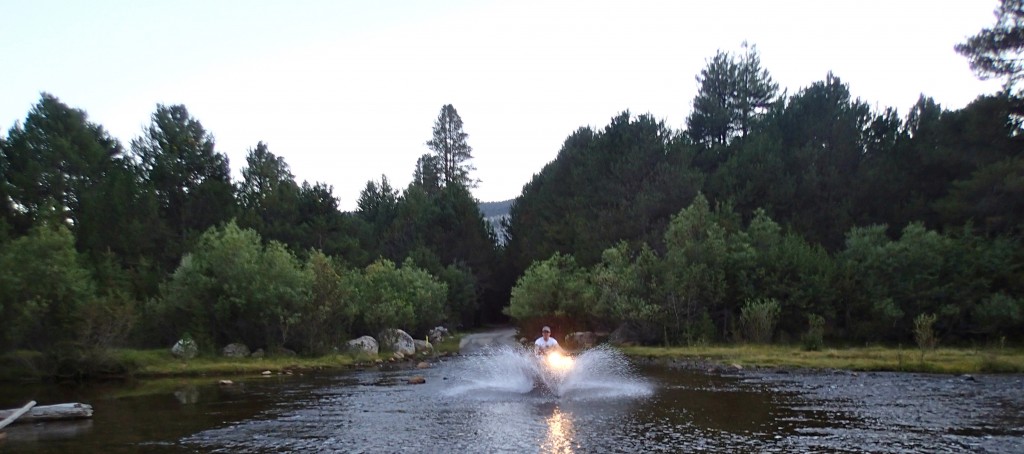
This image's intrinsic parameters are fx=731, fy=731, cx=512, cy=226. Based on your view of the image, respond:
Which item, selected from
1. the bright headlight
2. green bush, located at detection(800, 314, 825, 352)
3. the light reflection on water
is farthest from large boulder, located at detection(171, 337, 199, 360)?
green bush, located at detection(800, 314, 825, 352)

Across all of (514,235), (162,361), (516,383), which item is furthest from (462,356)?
(514,235)

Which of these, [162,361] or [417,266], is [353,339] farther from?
[417,266]

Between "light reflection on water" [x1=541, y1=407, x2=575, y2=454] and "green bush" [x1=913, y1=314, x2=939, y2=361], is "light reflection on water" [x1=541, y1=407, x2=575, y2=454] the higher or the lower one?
the lower one

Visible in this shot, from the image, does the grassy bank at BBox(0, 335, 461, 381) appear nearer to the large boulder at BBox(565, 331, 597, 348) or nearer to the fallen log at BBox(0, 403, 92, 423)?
the fallen log at BBox(0, 403, 92, 423)

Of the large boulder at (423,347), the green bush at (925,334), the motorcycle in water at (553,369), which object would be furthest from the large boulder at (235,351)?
the green bush at (925,334)

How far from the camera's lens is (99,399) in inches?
1161

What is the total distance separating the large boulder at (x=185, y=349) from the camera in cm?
4306

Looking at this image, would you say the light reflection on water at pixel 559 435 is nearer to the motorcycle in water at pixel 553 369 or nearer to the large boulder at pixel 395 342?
the motorcycle in water at pixel 553 369

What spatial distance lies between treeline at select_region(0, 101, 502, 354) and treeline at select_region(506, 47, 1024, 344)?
1089 centimetres

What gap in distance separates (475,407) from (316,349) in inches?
1039

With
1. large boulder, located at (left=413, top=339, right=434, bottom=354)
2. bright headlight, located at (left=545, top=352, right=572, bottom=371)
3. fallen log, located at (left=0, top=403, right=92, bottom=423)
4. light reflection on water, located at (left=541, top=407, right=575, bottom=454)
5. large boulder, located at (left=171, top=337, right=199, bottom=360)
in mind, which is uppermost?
large boulder, located at (left=171, top=337, right=199, bottom=360)

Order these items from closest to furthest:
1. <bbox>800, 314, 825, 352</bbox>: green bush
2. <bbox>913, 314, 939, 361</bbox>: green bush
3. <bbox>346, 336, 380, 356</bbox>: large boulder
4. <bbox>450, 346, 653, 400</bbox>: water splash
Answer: <bbox>450, 346, 653, 400</bbox>: water splash < <bbox>913, 314, 939, 361</bbox>: green bush < <bbox>800, 314, 825, 352</bbox>: green bush < <bbox>346, 336, 380, 356</bbox>: large boulder

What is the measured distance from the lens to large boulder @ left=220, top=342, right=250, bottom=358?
45719mm

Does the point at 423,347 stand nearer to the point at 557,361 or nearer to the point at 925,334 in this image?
the point at 557,361
